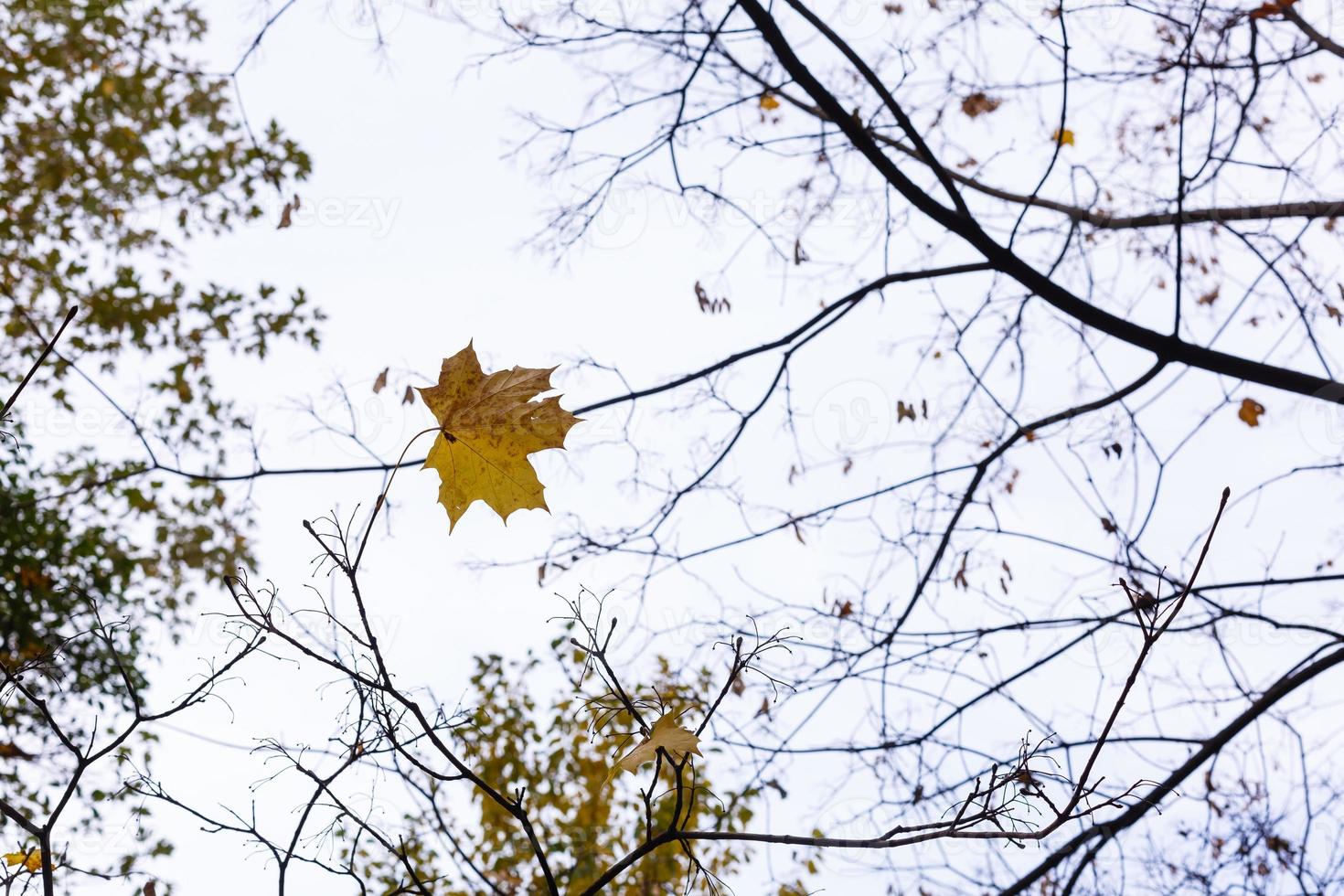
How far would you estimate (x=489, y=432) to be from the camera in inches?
61.6

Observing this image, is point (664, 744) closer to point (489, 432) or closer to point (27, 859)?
point (489, 432)

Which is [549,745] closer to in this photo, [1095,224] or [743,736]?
[743,736]

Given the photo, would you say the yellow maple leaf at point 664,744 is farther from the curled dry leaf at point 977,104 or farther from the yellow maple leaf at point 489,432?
the curled dry leaf at point 977,104

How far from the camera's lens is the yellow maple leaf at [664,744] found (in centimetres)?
112

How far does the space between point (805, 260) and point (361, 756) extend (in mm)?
3355

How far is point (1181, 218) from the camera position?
3582 mm

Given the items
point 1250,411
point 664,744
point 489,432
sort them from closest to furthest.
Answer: point 664,744, point 489,432, point 1250,411

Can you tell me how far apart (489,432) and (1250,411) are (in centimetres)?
423

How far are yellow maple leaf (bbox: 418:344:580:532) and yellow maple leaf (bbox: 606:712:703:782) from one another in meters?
0.50

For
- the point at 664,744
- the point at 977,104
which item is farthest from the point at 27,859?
the point at 977,104

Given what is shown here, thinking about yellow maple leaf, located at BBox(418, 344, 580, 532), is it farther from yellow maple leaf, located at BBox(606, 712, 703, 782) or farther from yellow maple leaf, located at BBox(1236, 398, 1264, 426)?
yellow maple leaf, located at BBox(1236, 398, 1264, 426)

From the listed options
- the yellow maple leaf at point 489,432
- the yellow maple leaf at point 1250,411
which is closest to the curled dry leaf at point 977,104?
the yellow maple leaf at point 1250,411

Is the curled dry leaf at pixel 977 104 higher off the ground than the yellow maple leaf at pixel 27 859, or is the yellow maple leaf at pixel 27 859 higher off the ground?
the curled dry leaf at pixel 977 104

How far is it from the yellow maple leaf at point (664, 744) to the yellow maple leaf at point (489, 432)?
495 mm
